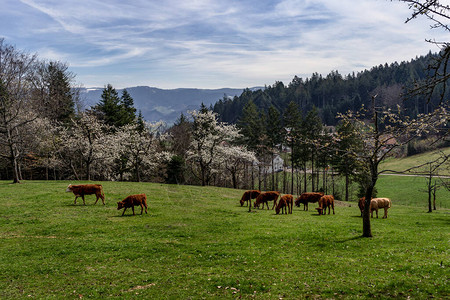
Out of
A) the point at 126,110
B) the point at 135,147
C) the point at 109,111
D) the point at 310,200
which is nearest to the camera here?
the point at 310,200

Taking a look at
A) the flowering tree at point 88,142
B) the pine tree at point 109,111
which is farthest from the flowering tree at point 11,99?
the pine tree at point 109,111

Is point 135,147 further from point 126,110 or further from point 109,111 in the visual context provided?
point 126,110

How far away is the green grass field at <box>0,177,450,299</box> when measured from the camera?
10.9 m

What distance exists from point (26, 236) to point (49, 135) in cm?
3747

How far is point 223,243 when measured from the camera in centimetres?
1656

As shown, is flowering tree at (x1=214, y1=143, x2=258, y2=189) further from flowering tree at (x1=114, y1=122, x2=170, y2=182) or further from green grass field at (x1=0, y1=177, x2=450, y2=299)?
green grass field at (x1=0, y1=177, x2=450, y2=299)

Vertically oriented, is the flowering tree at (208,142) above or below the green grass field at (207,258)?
above

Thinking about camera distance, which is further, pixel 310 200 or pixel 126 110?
pixel 126 110

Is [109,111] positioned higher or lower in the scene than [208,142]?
higher

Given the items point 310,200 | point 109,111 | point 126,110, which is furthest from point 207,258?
point 126,110

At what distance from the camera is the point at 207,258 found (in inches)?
572

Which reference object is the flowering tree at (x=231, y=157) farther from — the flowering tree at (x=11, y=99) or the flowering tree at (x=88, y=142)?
the flowering tree at (x=11, y=99)

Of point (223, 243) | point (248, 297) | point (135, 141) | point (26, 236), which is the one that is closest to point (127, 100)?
point (135, 141)

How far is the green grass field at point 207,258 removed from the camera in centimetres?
1090
